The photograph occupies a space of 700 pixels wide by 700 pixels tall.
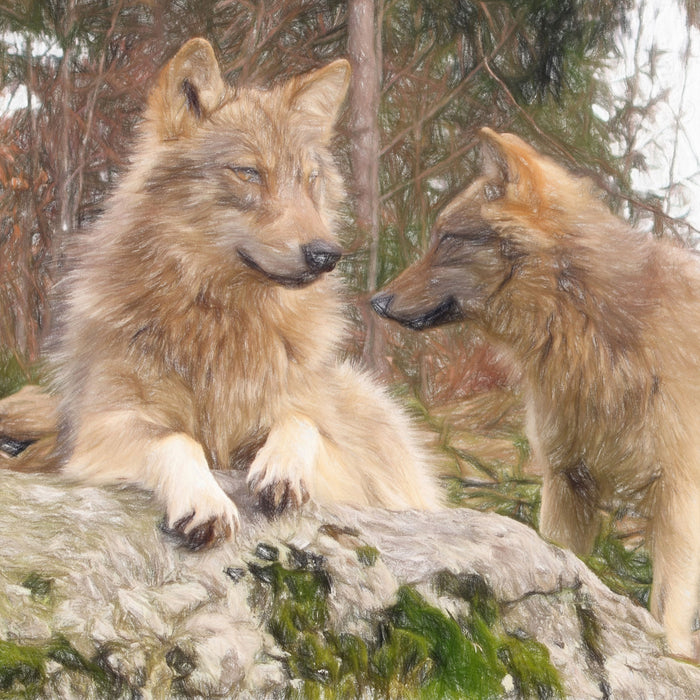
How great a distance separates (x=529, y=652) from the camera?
1.93m

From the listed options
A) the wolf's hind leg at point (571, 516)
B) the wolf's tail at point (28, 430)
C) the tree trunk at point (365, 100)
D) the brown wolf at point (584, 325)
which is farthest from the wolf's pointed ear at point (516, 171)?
the wolf's tail at point (28, 430)

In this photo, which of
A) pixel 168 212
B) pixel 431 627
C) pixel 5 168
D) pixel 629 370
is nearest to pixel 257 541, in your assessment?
pixel 431 627

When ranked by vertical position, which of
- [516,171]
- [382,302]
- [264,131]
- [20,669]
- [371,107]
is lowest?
[20,669]

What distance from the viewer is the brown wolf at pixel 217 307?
212cm

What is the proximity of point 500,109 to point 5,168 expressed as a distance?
1671 mm

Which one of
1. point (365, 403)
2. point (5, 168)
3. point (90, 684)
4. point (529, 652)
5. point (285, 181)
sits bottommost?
point (90, 684)

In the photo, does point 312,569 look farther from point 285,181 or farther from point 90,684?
point 285,181

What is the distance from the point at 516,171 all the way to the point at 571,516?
1.03m

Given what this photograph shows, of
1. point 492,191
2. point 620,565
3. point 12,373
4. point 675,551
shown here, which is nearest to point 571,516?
point 620,565

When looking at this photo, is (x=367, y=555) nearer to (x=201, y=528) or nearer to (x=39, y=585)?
(x=201, y=528)

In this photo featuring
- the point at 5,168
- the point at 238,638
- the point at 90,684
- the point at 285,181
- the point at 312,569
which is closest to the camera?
the point at 90,684

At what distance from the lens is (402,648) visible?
1837 mm

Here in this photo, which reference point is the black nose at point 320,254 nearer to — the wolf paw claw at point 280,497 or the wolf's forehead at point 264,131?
the wolf's forehead at point 264,131

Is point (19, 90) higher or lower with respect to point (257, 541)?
higher
